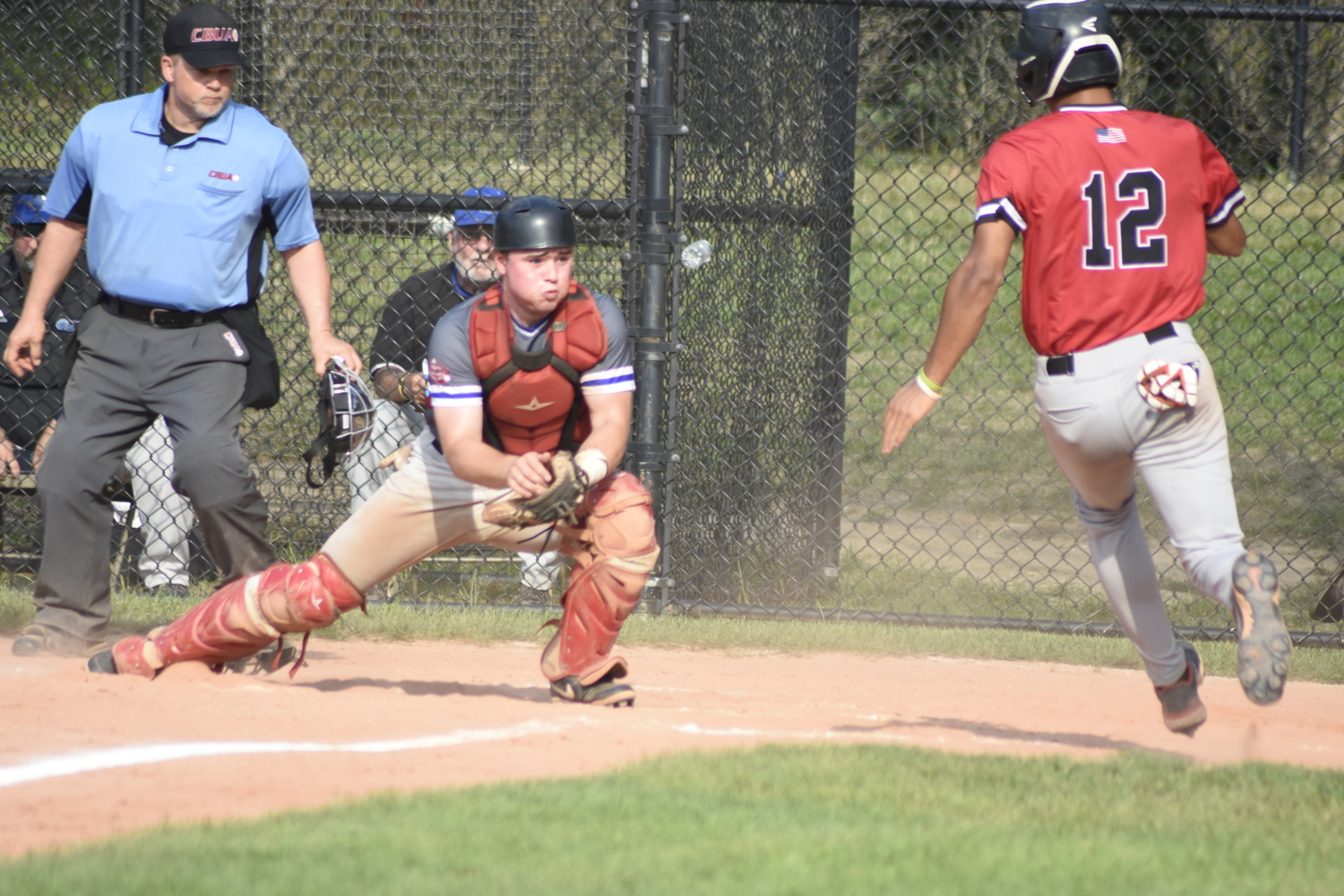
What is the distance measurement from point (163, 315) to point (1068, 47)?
289 cm

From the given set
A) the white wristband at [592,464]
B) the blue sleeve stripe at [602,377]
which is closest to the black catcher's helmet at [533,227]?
the blue sleeve stripe at [602,377]

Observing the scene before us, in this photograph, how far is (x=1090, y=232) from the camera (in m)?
3.28

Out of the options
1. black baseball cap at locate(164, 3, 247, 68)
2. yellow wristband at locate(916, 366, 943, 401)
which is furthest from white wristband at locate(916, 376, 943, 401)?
black baseball cap at locate(164, 3, 247, 68)

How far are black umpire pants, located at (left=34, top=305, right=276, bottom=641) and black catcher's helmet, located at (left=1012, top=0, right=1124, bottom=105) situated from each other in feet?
8.61

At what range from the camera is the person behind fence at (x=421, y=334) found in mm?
5934

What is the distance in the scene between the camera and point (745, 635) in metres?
5.30

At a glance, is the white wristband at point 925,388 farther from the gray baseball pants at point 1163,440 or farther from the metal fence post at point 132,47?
the metal fence post at point 132,47

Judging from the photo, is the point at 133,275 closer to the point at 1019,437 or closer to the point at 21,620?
the point at 21,620

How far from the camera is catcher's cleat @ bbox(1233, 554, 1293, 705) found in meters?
3.01

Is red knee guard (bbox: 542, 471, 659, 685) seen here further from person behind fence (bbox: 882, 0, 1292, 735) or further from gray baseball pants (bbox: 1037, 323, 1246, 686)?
gray baseball pants (bbox: 1037, 323, 1246, 686)

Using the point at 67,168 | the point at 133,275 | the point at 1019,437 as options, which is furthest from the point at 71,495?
the point at 1019,437

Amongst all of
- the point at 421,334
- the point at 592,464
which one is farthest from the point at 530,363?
the point at 421,334

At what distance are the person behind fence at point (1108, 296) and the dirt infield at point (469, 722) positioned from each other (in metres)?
0.76

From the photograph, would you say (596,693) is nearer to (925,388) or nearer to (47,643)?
(925,388)
